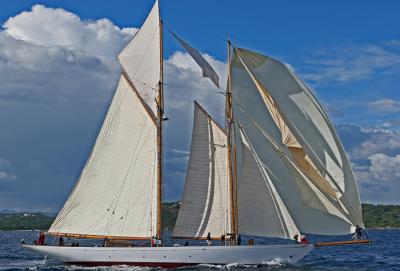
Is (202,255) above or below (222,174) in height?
below

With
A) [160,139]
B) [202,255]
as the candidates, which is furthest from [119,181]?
[202,255]

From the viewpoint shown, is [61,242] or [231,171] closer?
[231,171]

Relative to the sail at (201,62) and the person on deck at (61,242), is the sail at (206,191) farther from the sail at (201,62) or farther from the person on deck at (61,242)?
the person on deck at (61,242)

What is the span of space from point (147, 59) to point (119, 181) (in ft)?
31.6

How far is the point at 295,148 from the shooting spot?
4697cm

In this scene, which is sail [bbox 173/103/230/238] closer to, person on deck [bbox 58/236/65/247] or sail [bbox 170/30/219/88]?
sail [bbox 170/30/219/88]

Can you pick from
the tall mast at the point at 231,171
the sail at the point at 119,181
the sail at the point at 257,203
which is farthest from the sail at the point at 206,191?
the sail at the point at 119,181

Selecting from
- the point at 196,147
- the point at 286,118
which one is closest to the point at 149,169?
the point at 196,147

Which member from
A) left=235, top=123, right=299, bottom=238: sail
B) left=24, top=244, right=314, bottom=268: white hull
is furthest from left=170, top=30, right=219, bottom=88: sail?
left=24, top=244, right=314, bottom=268: white hull

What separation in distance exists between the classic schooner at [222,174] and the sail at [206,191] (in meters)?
0.07

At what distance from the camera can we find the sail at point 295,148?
152 feet

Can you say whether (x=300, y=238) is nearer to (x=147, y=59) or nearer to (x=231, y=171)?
(x=231, y=171)

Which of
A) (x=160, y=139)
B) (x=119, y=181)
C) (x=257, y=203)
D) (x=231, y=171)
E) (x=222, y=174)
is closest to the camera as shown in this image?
(x=257, y=203)

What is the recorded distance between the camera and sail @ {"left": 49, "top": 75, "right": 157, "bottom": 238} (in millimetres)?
50688
